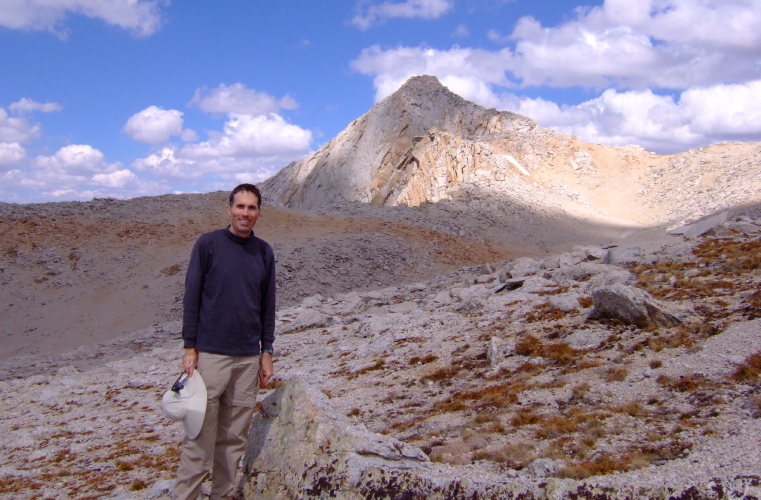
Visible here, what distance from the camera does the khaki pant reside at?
4840mm

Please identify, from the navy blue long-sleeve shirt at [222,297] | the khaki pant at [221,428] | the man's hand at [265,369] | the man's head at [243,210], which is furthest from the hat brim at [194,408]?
the man's head at [243,210]

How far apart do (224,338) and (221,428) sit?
2.93ft

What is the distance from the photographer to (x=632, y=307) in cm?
943

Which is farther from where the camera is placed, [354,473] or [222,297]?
[222,297]

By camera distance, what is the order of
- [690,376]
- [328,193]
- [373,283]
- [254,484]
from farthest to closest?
[328,193] < [373,283] < [690,376] < [254,484]

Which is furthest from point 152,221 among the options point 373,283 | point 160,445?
point 160,445

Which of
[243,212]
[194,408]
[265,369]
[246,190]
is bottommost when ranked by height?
[194,408]

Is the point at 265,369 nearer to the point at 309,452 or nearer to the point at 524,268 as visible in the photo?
the point at 309,452

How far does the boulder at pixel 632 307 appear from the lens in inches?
→ 359

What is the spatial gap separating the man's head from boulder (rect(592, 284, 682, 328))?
7238 millimetres

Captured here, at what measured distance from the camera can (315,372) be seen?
11828 millimetres

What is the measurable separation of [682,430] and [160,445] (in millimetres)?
7557

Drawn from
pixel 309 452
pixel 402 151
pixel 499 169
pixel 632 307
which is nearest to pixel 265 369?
pixel 309 452

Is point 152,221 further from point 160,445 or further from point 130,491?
point 130,491
